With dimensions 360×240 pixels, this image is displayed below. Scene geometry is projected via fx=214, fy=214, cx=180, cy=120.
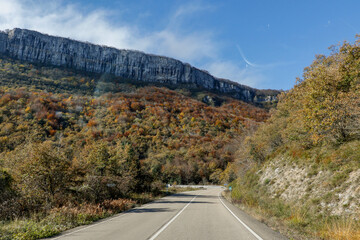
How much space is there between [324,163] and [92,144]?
709 inches

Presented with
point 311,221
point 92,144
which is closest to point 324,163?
point 311,221

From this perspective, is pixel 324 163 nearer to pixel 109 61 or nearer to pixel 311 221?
pixel 311 221

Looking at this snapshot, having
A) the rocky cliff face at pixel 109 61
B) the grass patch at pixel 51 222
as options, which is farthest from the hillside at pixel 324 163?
the rocky cliff face at pixel 109 61

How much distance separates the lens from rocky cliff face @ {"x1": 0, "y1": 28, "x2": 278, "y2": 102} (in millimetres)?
124750

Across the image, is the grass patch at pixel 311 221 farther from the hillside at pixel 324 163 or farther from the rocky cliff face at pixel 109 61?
the rocky cliff face at pixel 109 61

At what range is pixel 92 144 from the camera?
2000 cm

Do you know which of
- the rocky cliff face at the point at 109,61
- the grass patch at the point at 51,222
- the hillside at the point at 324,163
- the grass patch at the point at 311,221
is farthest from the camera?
the rocky cliff face at the point at 109,61

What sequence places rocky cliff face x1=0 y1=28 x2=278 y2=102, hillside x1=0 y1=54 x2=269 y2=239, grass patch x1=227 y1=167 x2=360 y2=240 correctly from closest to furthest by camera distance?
grass patch x1=227 y1=167 x2=360 y2=240
hillside x1=0 y1=54 x2=269 y2=239
rocky cliff face x1=0 y1=28 x2=278 y2=102

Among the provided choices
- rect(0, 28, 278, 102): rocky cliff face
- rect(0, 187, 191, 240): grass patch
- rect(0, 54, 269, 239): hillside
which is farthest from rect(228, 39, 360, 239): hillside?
rect(0, 28, 278, 102): rocky cliff face

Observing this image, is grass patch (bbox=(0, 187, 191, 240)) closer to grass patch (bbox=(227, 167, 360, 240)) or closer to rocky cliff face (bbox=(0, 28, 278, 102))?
grass patch (bbox=(227, 167, 360, 240))

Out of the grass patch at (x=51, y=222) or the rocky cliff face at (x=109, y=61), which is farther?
the rocky cliff face at (x=109, y=61)

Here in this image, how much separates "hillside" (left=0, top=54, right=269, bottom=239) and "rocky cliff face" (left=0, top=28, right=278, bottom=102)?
17113 millimetres

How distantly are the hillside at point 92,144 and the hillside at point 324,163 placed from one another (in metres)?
9.30

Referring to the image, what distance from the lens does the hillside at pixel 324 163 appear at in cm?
778
